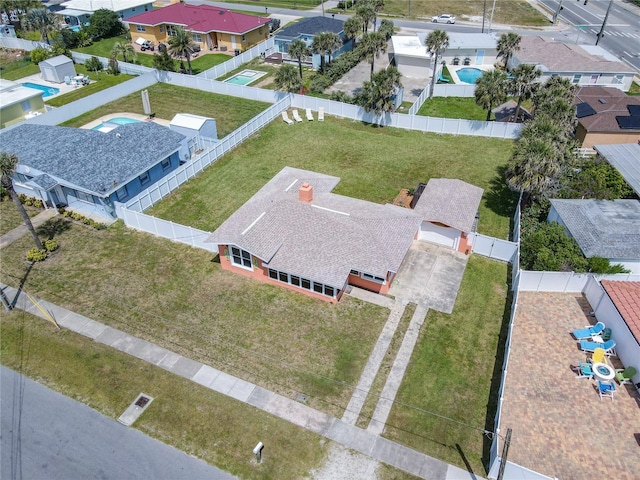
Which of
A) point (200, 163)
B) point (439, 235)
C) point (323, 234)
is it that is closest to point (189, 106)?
point (200, 163)

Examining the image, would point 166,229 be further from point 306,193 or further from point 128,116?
point 128,116

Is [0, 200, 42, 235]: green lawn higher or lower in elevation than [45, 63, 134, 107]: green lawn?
lower

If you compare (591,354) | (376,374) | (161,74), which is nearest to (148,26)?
(161,74)

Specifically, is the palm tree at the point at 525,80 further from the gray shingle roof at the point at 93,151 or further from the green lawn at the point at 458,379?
the gray shingle roof at the point at 93,151

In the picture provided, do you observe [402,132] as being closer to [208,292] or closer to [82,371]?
[208,292]

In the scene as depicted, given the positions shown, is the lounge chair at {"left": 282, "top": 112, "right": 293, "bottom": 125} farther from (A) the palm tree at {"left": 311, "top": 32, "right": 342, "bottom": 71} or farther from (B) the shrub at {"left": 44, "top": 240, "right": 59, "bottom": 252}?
(B) the shrub at {"left": 44, "top": 240, "right": 59, "bottom": 252}

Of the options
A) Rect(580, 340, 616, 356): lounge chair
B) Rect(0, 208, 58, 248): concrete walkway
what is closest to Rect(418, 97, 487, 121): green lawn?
Rect(580, 340, 616, 356): lounge chair

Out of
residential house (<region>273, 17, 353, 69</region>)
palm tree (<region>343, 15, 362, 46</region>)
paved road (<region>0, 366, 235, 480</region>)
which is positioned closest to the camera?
paved road (<region>0, 366, 235, 480</region>)
